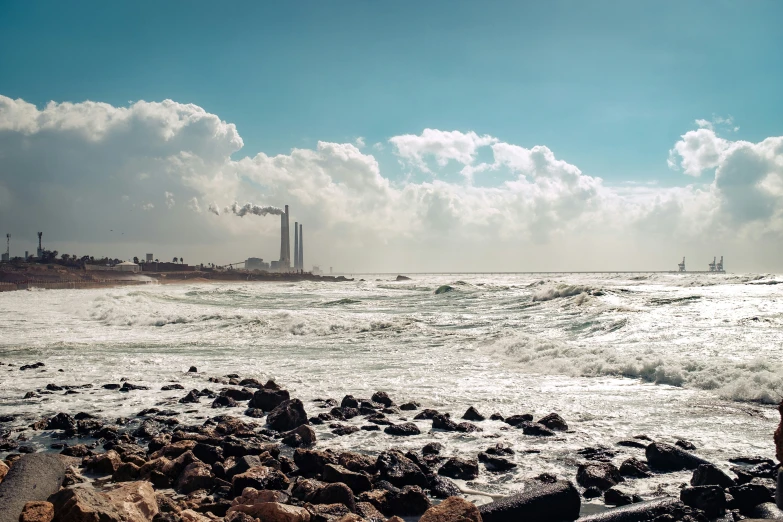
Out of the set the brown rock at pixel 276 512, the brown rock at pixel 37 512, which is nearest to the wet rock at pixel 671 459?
the brown rock at pixel 276 512

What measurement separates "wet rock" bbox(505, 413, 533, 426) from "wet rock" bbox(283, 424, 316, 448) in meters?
2.68

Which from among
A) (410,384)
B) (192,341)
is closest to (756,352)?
(410,384)

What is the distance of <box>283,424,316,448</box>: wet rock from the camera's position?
21.7ft

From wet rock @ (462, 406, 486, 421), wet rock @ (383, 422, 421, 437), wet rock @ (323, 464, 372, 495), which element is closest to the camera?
wet rock @ (323, 464, 372, 495)

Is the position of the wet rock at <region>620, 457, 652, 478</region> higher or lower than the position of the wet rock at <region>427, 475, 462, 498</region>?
higher

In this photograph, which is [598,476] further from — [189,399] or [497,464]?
[189,399]

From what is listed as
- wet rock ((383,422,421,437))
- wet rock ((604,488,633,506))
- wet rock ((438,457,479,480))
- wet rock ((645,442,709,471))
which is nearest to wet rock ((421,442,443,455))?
wet rock ((438,457,479,480))

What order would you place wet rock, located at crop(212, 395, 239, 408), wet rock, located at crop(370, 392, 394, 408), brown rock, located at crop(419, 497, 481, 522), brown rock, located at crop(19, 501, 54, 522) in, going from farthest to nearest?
1. wet rock, located at crop(212, 395, 239, 408)
2. wet rock, located at crop(370, 392, 394, 408)
3. brown rock, located at crop(419, 497, 481, 522)
4. brown rock, located at crop(19, 501, 54, 522)

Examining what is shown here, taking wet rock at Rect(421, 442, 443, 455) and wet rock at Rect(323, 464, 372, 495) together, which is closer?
wet rock at Rect(323, 464, 372, 495)

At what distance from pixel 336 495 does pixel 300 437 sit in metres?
2.20

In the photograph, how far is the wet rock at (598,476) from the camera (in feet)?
16.8

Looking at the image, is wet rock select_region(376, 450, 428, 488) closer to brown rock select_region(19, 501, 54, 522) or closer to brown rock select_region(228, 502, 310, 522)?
brown rock select_region(228, 502, 310, 522)

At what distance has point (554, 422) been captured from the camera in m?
7.17

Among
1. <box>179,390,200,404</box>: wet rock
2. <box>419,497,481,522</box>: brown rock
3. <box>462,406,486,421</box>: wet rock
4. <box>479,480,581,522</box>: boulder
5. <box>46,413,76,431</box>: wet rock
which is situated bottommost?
<box>179,390,200,404</box>: wet rock
